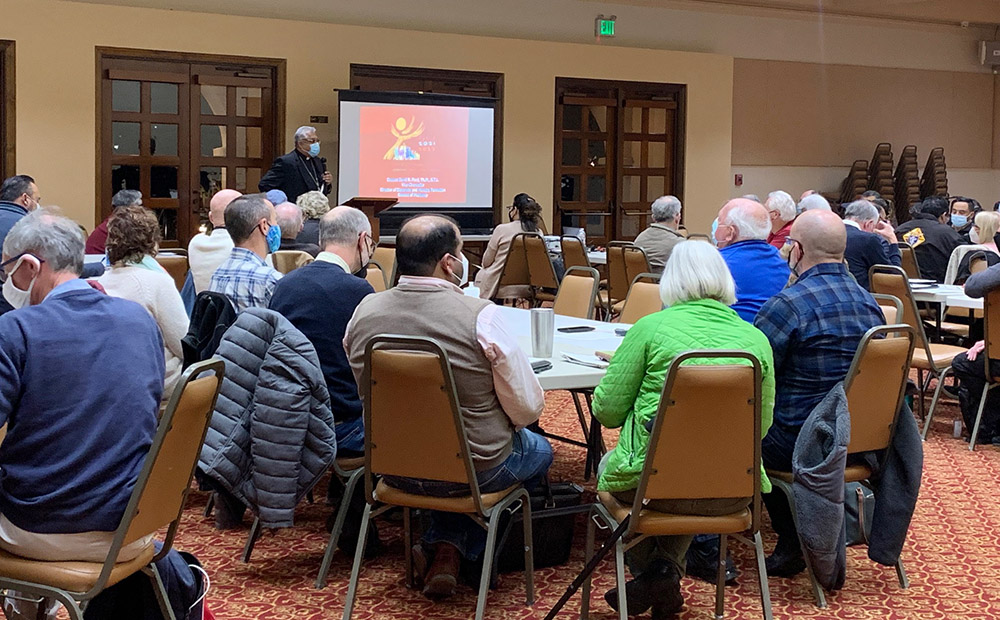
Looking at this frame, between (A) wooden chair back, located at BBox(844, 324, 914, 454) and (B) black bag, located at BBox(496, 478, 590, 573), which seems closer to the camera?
(A) wooden chair back, located at BBox(844, 324, 914, 454)

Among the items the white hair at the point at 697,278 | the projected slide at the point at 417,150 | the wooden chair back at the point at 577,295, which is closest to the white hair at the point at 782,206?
the wooden chair back at the point at 577,295

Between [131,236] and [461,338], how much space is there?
1710 millimetres

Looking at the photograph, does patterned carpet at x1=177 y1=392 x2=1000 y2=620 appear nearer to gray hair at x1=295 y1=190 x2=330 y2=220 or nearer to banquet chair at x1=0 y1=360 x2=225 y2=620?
banquet chair at x1=0 y1=360 x2=225 y2=620

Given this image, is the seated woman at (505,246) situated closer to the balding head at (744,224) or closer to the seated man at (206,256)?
the seated man at (206,256)

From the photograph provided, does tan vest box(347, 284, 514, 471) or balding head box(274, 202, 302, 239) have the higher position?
balding head box(274, 202, 302, 239)

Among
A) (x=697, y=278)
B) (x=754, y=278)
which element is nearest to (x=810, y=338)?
(x=697, y=278)

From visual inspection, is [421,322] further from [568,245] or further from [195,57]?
[195,57]

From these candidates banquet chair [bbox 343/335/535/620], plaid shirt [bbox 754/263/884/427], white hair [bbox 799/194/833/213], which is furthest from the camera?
white hair [bbox 799/194/833/213]

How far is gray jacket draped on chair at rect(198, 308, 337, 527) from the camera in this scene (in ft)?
11.9

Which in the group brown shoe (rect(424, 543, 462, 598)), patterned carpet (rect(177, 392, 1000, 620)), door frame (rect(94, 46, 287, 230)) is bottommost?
patterned carpet (rect(177, 392, 1000, 620))

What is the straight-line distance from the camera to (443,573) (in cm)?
365

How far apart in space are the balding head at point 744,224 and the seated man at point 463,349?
185 cm

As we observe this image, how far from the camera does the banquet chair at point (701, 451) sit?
3.04 metres

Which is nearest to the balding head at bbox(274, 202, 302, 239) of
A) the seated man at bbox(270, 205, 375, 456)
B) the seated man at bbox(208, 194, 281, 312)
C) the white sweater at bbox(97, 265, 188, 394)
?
the seated man at bbox(208, 194, 281, 312)
